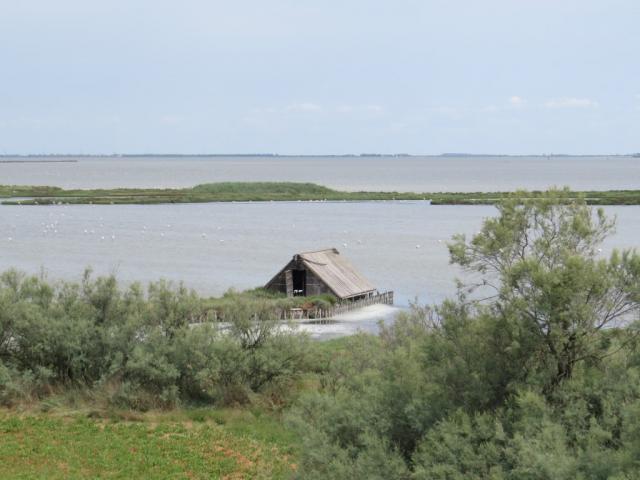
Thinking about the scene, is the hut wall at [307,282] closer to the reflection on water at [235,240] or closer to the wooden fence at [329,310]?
the wooden fence at [329,310]

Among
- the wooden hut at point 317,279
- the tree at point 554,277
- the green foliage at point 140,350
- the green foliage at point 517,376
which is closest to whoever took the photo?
the green foliage at point 517,376

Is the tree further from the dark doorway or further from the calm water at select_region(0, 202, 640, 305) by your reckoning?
the dark doorway

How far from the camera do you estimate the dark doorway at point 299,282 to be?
38.3 m

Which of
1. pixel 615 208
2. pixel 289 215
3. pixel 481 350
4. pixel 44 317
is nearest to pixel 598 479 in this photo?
pixel 481 350

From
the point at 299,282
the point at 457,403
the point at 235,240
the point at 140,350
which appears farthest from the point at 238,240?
the point at 457,403

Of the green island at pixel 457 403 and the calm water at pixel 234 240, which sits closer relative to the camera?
the green island at pixel 457 403

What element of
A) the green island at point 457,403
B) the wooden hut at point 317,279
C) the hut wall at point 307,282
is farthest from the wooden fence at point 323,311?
the green island at point 457,403

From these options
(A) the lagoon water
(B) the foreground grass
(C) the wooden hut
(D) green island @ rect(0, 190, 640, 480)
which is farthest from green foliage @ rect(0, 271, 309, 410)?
(C) the wooden hut

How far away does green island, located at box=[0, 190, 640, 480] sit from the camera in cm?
1113

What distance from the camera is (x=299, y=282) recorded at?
38625 millimetres

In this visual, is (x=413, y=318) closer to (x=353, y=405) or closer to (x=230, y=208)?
(x=353, y=405)

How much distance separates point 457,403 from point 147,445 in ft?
28.8

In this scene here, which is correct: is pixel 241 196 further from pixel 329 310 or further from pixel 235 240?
pixel 329 310

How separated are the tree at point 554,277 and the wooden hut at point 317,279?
Result: 80.9ft
